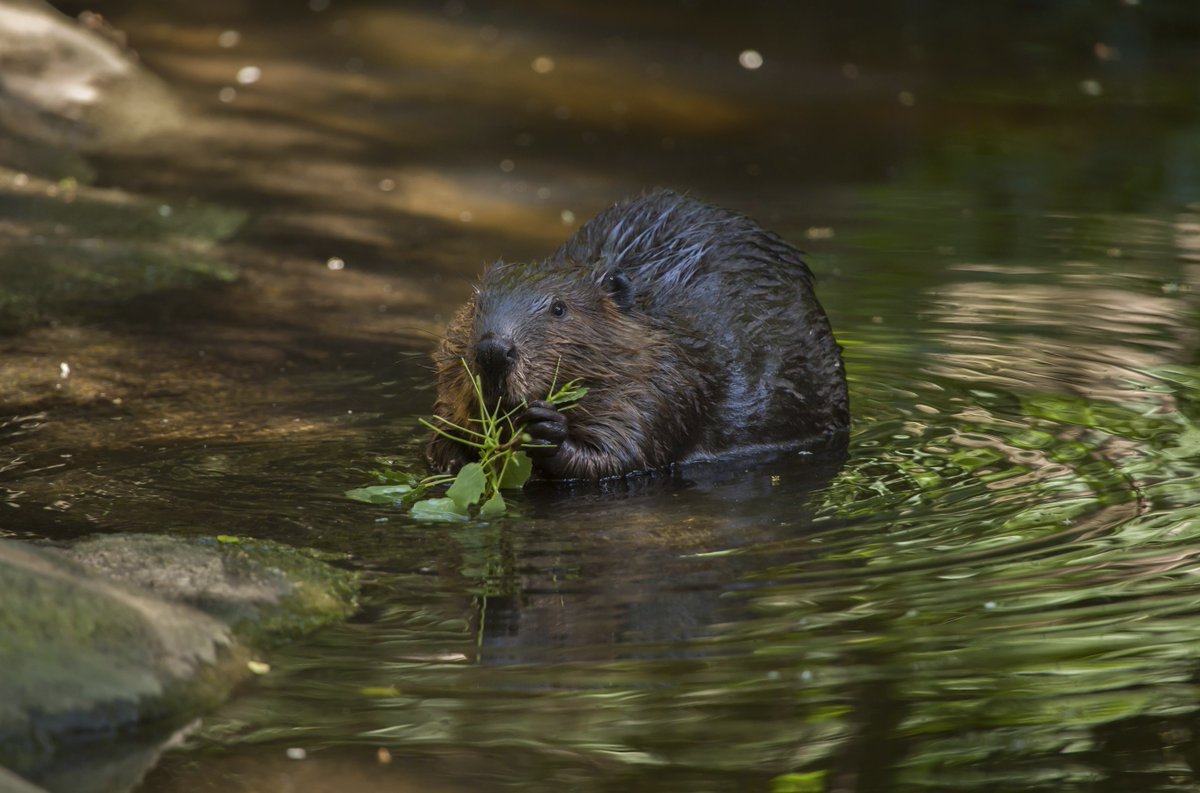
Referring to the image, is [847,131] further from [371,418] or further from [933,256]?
[371,418]

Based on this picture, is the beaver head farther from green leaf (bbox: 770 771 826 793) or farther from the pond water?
green leaf (bbox: 770 771 826 793)

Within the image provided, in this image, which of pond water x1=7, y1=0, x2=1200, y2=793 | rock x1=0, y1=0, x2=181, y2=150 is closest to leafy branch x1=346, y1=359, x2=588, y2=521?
pond water x1=7, y1=0, x2=1200, y2=793

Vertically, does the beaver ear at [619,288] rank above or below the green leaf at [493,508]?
above

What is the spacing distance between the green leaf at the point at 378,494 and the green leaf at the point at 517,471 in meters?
0.37

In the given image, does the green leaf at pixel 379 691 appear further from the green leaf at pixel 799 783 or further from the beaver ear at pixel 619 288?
the beaver ear at pixel 619 288

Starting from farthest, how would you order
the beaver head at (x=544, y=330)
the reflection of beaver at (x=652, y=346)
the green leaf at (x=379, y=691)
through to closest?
the reflection of beaver at (x=652, y=346) < the beaver head at (x=544, y=330) < the green leaf at (x=379, y=691)

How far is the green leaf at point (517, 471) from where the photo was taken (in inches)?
234

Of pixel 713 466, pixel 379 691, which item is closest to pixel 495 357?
pixel 713 466

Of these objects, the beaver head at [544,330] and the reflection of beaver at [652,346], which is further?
the reflection of beaver at [652,346]

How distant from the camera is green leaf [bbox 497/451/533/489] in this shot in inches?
234

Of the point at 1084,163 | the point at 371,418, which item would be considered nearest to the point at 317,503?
the point at 371,418

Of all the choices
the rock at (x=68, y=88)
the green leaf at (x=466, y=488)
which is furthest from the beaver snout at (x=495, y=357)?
the rock at (x=68, y=88)

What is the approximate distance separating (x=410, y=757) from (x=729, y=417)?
299 cm

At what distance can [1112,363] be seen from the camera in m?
7.34
